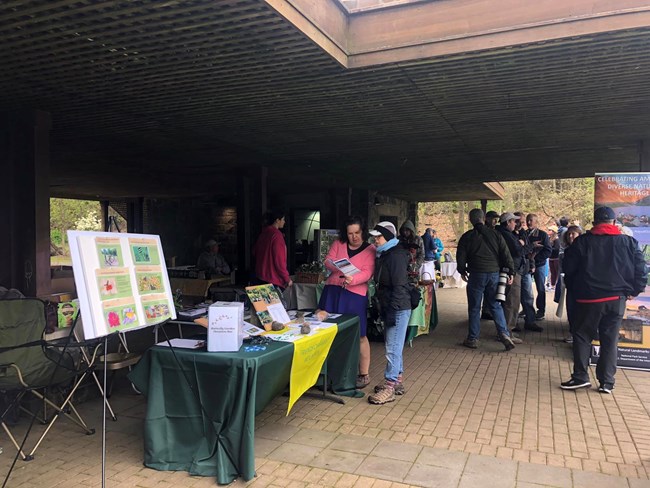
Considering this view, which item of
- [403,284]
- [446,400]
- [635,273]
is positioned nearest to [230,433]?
[403,284]

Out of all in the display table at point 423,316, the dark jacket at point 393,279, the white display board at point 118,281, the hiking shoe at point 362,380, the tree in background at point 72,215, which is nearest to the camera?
the white display board at point 118,281

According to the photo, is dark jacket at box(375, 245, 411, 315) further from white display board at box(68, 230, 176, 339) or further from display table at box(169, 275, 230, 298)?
display table at box(169, 275, 230, 298)

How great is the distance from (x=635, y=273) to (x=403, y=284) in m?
2.12

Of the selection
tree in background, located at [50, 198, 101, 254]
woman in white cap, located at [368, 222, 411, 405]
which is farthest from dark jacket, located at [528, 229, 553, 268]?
tree in background, located at [50, 198, 101, 254]

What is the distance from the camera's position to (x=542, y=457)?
128 inches

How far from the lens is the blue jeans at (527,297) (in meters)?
7.18

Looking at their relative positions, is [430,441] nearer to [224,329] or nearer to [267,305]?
[267,305]

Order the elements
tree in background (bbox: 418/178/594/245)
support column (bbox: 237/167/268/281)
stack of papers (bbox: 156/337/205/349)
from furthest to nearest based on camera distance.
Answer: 1. tree in background (bbox: 418/178/594/245)
2. support column (bbox: 237/167/268/281)
3. stack of papers (bbox: 156/337/205/349)

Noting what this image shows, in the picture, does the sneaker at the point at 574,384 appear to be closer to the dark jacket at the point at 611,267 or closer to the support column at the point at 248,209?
the dark jacket at the point at 611,267

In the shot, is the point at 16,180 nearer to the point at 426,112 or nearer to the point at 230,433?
the point at 230,433

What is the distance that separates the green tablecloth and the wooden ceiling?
2110 mm

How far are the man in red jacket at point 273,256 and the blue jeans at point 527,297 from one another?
11.6ft

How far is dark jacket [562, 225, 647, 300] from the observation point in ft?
14.4

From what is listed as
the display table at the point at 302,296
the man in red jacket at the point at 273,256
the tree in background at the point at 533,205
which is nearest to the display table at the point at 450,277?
the display table at the point at 302,296
